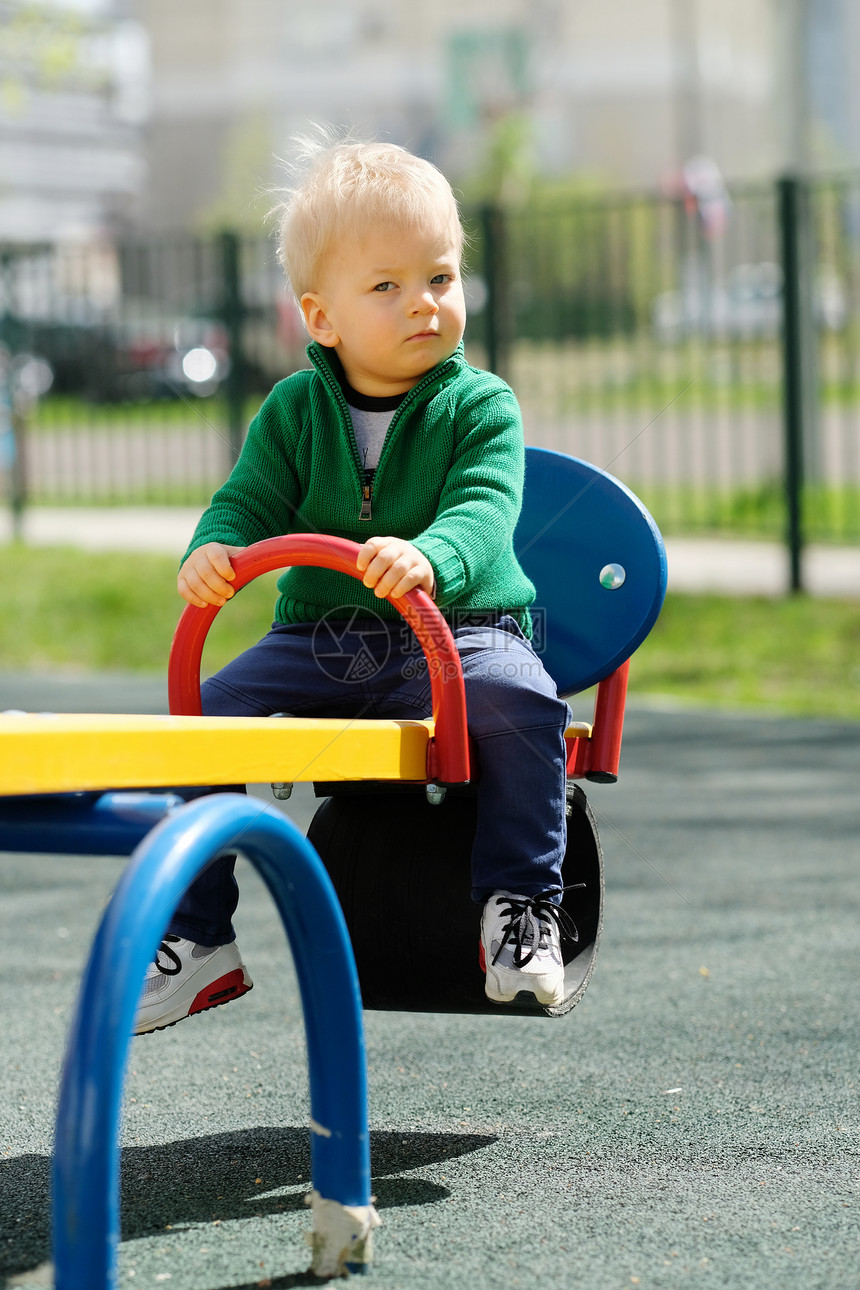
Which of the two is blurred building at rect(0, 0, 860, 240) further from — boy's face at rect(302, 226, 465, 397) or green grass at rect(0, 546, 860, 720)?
boy's face at rect(302, 226, 465, 397)

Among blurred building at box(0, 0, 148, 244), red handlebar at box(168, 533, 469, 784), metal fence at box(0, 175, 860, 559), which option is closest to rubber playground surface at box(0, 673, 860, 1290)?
red handlebar at box(168, 533, 469, 784)

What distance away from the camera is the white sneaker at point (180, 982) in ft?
7.39

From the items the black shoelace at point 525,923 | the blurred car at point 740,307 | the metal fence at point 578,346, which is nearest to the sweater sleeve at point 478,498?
the black shoelace at point 525,923

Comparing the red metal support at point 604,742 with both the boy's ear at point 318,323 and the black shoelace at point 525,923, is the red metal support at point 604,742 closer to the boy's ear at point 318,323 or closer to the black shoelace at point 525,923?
the black shoelace at point 525,923

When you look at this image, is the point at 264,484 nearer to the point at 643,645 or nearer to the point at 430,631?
the point at 430,631

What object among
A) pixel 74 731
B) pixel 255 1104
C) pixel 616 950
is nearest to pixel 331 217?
pixel 74 731

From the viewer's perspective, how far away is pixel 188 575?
2.26 metres

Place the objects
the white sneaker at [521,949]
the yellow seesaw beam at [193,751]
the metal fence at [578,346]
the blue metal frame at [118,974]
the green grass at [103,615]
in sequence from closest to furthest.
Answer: the blue metal frame at [118,974] < the yellow seesaw beam at [193,751] < the white sneaker at [521,949] < the green grass at [103,615] < the metal fence at [578,346]

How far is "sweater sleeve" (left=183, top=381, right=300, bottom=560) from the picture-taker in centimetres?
239

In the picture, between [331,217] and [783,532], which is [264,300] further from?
[331,217]

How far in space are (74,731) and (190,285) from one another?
924 cm

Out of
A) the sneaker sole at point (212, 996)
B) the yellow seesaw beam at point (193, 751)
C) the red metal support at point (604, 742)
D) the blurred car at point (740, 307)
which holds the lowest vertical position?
the sneaker sole at point (212, 996)

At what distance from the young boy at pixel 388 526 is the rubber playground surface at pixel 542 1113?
0.80 feet

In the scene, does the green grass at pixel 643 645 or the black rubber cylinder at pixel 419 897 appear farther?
the green grass at pixel 643 645
